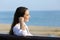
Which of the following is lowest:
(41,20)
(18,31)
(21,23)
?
(18,31)

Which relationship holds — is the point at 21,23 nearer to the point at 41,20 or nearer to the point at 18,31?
the point at 18,31

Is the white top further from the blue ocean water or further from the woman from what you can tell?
the blue ocean water

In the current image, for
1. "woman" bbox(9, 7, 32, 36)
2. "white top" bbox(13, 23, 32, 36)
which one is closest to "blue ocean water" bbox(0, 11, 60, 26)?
"woman" bbox(9, 7, 32, 36)

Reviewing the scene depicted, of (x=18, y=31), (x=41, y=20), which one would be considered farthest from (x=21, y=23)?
(x=41, y=20)

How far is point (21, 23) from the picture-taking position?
3.99 meters

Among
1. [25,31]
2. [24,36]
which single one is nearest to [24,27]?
[25,31]

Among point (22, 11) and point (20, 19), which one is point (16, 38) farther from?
point (22, 11)

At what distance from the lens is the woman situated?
158 inches

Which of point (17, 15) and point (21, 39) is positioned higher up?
point (17, 15)

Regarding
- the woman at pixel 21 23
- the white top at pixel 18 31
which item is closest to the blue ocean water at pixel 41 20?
the woman at pixel 21 23

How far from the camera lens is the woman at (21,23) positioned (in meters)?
4.00

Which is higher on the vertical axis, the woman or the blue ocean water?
the blue ocean water

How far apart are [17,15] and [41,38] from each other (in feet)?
2.47

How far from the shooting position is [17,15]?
13.9 feet
